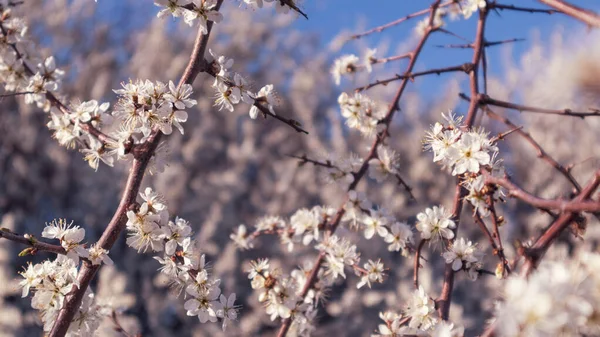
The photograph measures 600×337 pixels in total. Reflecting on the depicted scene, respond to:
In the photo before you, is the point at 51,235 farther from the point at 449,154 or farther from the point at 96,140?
the point at 449,154

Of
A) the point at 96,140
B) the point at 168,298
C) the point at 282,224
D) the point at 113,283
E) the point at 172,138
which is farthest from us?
the point at 172,138

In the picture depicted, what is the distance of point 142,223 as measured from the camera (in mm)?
1100

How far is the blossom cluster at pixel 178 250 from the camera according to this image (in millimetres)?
1105

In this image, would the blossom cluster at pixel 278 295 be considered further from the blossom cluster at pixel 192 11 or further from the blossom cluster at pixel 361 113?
the blossom cluster at pixel 192 11

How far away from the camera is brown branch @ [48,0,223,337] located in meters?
1.10

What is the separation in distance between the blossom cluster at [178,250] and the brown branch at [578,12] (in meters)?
0.76

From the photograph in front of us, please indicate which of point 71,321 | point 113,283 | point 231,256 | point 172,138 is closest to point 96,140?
point 71,321

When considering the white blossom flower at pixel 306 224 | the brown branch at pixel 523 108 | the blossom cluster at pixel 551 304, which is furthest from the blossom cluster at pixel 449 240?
the blossom cluster at pixel 551 304

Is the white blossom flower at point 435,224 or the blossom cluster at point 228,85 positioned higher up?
the white blossom flower at point 435,224

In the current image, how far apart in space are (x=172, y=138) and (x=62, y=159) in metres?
1.30

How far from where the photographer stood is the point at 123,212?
3.67 feet

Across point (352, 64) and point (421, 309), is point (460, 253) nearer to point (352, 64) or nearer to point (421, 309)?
point (421, 309)

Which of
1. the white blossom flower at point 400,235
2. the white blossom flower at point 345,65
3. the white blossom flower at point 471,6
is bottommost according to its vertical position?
the white blossom flower at point 400,235

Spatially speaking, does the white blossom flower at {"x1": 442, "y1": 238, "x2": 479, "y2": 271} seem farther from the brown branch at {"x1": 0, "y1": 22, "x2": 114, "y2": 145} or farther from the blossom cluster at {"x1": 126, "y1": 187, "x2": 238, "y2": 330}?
the brown branch at {"x1": 0, "y1": 22, "x2": 114, "y2": 145}
